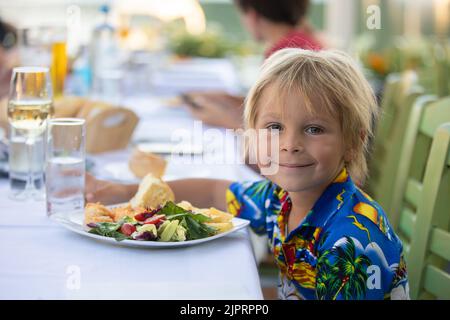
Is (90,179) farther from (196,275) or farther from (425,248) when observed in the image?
(425,248)

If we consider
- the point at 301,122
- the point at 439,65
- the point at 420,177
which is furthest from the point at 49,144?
the point at 439,65

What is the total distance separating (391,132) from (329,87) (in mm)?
1198

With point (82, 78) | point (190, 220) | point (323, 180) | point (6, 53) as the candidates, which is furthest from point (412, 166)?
point (6, 53)

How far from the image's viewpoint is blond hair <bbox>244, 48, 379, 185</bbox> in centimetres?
119

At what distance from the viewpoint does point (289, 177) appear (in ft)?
3.87

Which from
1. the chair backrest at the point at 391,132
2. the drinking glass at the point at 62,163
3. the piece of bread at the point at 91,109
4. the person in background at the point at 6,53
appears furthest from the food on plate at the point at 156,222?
the person in background at the point at 6,53

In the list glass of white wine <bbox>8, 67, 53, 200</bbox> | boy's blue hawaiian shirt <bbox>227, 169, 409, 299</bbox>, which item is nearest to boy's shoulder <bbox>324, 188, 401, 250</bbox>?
boy's blue hawaiian shirt <bbox>227, 169, 409, 299</bbox>

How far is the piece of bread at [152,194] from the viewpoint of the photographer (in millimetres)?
1220

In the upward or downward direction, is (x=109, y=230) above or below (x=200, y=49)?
above

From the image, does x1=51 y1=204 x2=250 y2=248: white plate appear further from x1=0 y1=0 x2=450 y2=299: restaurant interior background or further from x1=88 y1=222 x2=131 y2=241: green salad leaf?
x1=0 y1=0 x2=450 y2=299: restaurant interior background

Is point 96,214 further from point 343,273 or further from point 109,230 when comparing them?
point 343,273

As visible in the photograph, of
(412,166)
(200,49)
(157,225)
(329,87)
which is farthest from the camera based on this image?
(200,49)

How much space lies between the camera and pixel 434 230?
4.41ft

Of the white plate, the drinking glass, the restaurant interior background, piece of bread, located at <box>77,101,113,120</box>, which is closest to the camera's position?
the white plate
